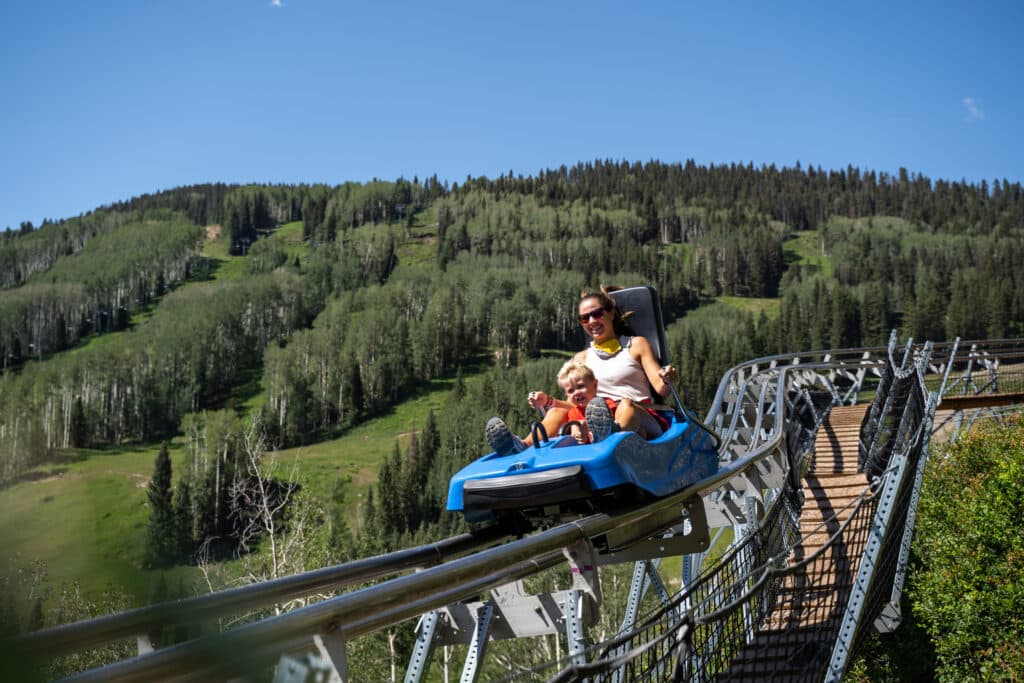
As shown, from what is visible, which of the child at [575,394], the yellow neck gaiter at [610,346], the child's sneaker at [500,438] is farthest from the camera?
the yellow neck gaiter at [610,346]

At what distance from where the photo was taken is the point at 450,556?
4539 millimetres

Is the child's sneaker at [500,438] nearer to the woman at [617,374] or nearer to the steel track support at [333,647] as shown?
the woman at [617,374]

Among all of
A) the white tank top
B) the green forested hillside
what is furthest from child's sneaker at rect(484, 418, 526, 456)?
the green forested hillside

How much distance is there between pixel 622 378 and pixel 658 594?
2.11m

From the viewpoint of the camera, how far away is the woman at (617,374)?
5.51 m

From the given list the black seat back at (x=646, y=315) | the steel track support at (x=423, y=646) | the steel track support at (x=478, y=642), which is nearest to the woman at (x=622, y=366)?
the black seat back at (x=646, y=315)

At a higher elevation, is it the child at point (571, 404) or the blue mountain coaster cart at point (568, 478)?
the child at point (571, 404)

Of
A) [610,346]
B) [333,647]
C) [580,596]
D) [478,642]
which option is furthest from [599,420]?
[333,647]

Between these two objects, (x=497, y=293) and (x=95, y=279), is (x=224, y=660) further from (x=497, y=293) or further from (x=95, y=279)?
(x=497, y=293)

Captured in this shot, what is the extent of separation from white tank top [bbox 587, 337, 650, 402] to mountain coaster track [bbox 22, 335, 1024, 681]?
791mm

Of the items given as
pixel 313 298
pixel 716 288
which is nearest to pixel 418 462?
pixel 313 298

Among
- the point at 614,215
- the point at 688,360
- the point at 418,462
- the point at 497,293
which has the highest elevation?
the point at 614,215

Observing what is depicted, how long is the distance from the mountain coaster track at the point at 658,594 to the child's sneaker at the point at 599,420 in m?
0.48

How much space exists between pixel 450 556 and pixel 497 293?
136 meters
